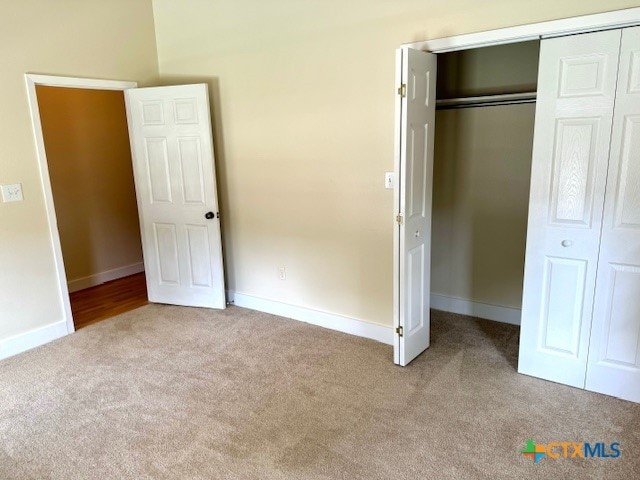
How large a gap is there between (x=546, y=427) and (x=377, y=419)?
0.92 metres

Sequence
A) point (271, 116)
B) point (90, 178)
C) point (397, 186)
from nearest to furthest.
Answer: point (397, 186) < point (271, 116) < point (90, 178)

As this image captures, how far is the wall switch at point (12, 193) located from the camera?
340cm

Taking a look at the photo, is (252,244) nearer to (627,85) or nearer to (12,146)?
(12,146)

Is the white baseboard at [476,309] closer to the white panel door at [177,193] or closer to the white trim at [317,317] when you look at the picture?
the white trim at [317,317]

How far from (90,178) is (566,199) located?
4.82 metres

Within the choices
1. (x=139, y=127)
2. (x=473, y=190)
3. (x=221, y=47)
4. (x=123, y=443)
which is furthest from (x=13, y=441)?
(x=473, y=190)

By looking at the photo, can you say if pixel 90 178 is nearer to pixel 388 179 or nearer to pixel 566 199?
A: pixel 388 179

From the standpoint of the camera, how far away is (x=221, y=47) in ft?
12.8

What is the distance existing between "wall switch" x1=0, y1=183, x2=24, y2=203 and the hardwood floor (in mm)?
1240

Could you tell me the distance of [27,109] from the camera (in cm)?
346

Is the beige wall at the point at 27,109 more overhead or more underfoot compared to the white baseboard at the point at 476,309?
more overhead

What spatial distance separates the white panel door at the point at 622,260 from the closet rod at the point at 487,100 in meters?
1.07

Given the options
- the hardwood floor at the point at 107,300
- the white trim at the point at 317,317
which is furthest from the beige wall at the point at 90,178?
the white trim at the point at 317,317

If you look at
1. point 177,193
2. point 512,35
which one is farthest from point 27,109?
point 512,35
